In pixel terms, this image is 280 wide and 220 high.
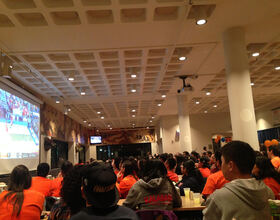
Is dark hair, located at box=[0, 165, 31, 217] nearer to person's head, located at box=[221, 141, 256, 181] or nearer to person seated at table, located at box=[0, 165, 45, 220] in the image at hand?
person seated at table, located at box=[0, 165, 45, 220]

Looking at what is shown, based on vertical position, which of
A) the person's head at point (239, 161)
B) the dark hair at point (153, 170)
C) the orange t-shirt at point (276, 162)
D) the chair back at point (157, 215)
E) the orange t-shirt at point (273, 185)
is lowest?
the chair back at point (157, 215)

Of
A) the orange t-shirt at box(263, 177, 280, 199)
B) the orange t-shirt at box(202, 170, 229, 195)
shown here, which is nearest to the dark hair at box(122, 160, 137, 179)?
the orange t-shirt at box(202, 170, 229, 195)

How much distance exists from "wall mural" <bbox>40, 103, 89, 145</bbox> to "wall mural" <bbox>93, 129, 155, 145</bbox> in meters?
5.01

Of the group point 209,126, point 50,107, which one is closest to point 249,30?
point 50,107

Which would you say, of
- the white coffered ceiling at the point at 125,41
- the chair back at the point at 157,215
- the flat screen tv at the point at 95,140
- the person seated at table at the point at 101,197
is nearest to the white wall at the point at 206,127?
the flat screen tv at the point at 95,140

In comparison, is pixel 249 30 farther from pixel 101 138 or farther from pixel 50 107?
pixel 101 138

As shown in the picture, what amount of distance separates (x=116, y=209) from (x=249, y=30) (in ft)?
18.3

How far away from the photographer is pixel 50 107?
11.9 meters

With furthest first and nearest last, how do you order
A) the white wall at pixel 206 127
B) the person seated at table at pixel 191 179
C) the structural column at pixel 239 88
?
the white wall at pixel 206 127, the structural column at pixel 239 88, the person seated at table at pixel 191 179

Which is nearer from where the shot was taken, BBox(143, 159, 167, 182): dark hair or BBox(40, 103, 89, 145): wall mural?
BBox(143, 159, 167, 182): dark hair

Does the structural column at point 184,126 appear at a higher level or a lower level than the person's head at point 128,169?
higher

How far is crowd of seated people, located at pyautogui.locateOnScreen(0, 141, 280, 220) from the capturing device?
155cm

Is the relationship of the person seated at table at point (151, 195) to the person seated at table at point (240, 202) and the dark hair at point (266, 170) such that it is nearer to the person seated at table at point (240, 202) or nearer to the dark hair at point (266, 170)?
the dark hair at point (266, 170)

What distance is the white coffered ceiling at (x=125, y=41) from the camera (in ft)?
15.3
